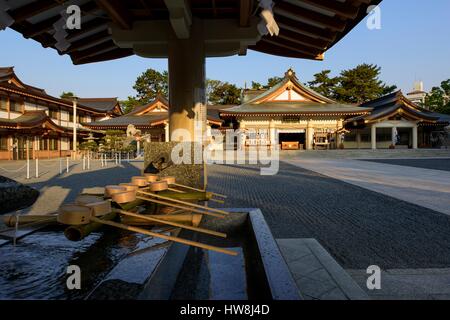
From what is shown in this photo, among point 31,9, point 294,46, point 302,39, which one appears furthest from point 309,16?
point 31,9

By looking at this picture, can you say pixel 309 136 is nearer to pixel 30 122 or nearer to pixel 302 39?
pixel 302 39

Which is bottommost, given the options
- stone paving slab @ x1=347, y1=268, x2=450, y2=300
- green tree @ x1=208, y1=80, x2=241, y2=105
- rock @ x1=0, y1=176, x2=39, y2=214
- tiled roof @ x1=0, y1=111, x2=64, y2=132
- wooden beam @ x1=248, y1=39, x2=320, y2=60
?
stone paving slab @ x1=347, y1=268, x2=450, y2=300

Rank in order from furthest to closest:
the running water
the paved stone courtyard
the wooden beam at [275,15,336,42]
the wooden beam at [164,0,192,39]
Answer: the wooden beam at [275,15,336,42] < the wooden beam at [164,0,192,39] < the paved stone courtyard < the running water

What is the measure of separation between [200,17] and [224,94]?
45593 millimetres

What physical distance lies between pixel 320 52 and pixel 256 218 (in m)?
3.94

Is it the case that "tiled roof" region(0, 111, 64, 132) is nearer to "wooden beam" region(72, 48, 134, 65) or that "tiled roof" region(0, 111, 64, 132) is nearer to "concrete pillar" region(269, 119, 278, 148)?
"concrete pillar" region(269, 119, 278, 148)

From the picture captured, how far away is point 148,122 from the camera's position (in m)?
26.2

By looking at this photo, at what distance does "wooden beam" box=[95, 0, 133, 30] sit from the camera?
11.3ft

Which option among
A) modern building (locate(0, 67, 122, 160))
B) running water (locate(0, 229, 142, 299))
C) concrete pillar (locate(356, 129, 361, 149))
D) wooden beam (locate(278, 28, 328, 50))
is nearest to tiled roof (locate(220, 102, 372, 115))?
concrete pillar (locate(356, 129, 361, 149))

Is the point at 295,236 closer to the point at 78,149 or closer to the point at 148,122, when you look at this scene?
the point at 148,122

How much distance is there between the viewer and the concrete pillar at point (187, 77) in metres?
4.16

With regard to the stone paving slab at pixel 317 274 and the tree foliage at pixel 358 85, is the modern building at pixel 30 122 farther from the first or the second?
the tree foliage at pixel 358 85

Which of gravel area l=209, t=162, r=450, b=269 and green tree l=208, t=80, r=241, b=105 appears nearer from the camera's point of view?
gravel area l=209, t=162, r=450, b=269

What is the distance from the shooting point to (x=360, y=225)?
4188 mm
